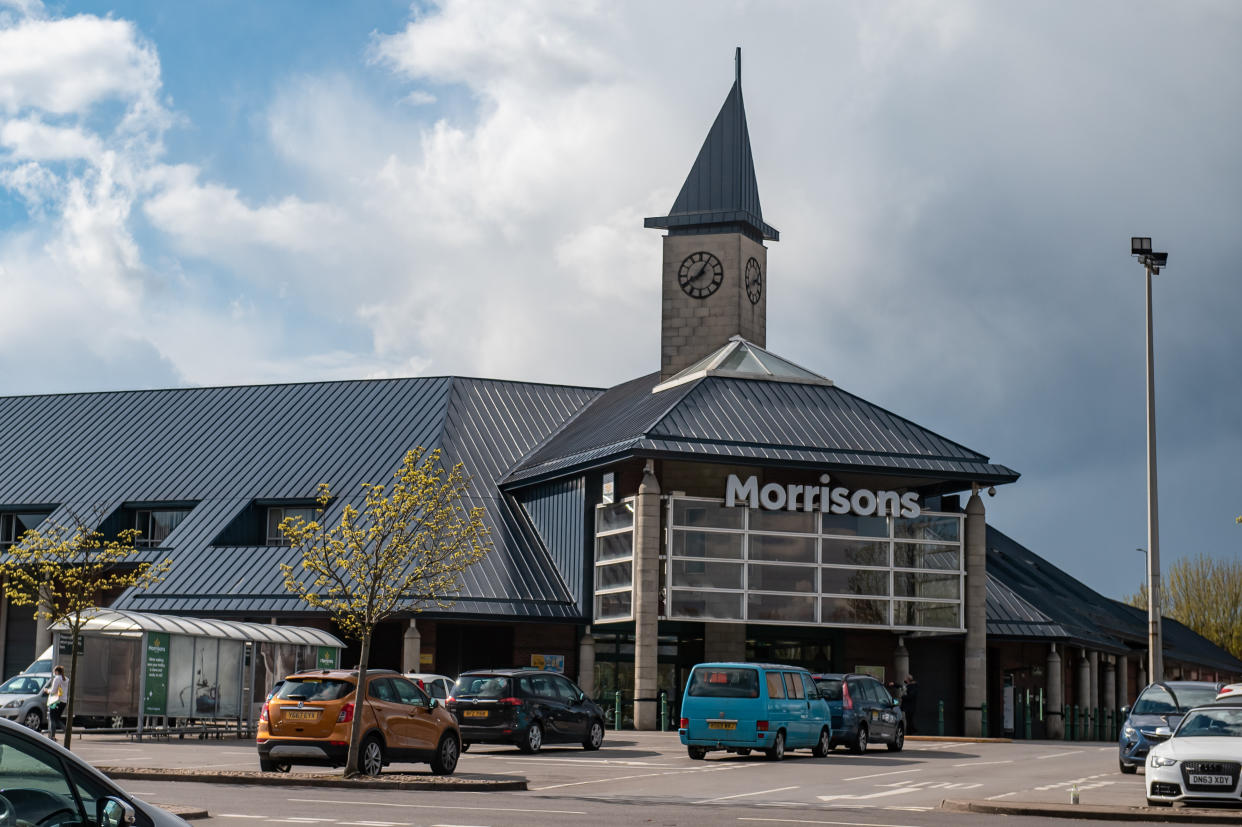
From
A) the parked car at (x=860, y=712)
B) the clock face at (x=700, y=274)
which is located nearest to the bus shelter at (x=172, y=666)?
the parked car at (x=860, y=712)

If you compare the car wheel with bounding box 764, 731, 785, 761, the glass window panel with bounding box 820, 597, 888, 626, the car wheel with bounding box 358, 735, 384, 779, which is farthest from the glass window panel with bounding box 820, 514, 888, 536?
the car wheel with bounding box 358, 735, 384, 779

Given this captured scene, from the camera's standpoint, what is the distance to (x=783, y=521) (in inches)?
1747

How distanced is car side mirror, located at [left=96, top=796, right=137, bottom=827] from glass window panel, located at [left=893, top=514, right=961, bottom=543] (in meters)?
39.4

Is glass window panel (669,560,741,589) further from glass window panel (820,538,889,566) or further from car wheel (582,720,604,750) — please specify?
car wheel (582,720,604,750)

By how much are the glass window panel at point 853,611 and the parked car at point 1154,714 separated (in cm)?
1673

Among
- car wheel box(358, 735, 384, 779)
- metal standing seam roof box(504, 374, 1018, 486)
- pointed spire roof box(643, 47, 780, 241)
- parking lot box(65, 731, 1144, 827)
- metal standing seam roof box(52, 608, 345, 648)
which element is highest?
pointed spire roof box(643, 47, 780, 241)

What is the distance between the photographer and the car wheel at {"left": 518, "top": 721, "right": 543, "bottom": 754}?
30672 mm

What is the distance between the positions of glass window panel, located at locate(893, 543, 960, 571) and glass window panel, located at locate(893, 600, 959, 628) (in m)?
1.04

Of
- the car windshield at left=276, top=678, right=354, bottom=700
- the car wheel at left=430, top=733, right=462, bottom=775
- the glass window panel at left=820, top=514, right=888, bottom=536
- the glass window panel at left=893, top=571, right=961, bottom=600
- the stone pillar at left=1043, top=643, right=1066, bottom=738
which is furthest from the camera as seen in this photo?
the stone pillar at left=1043, top=643, right=1066, bottom=738

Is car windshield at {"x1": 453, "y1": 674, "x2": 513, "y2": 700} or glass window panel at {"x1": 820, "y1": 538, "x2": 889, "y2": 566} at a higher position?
glass window panel at {"x1": 820, "y1": 538, "x2": 889, "y2": 566}

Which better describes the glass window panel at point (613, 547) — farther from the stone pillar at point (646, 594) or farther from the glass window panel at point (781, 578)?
A: the glass window panel at point (781, 578)

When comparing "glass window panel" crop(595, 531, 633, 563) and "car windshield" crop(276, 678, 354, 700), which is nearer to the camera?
"car windshield" crop(276, 678, 354, 700)

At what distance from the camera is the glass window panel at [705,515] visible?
4353 cm

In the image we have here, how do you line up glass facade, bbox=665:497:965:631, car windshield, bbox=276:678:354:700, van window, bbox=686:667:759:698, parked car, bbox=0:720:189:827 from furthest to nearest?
glass facade, bbox=665:497:965:631 < van window, bbox=686:667:759:698 < car windshield, bbox=276:678:354:700 < parked car, bbox=0:720:189:827
